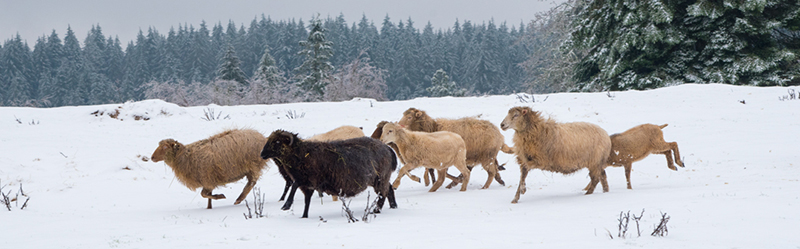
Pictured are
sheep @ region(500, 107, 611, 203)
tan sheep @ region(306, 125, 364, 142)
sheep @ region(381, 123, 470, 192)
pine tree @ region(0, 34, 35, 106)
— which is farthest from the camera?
pine tree @ region(0, 34, 35, 106)

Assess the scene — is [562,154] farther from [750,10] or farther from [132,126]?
[750,10]

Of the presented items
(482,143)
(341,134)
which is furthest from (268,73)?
(482,143)

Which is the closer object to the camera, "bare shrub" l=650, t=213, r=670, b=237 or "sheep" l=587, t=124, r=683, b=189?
"bare shrub" l=650, t=213, r=670, b=237

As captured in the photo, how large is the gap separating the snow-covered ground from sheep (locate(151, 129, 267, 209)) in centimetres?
43

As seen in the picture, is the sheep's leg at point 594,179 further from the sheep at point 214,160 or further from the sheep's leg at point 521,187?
the sheep at point 214,160

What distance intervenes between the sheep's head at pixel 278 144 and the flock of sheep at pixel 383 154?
1 centimetres

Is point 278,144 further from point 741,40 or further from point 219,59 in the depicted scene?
point 219,59

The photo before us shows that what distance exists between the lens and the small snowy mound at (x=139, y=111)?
58.6 feet

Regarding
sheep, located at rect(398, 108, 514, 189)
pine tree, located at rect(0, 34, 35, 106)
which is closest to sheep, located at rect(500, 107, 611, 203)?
sheep, located at rect(398, 108, 514, 189)

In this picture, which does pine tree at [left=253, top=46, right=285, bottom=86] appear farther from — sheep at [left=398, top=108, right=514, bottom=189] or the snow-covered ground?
sheep at [left=398, top=108, right=514, bottom=189]

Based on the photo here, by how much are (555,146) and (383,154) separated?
9.27ft

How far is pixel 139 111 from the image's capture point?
18.1 m

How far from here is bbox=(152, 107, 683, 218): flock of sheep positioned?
690 centimetres

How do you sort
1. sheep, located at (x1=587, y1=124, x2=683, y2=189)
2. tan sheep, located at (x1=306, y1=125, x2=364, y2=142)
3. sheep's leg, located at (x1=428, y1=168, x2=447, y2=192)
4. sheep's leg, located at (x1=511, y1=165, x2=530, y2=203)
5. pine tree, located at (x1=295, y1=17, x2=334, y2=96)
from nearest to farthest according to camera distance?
sheep's leg, located at (x1=511, y1=165, x2=530, y2=203) < sheep, located at (x1=587, y1=124, x2=683, y2=189) < sheep's leg, located at (x1=428, y1=168, x2=447, y2=192) < tan sheep, located at (x1=306, y1=125, x2=364, y2=142) < pine tree, located at (x1=295, y1=17, x2=334, y2=96)
